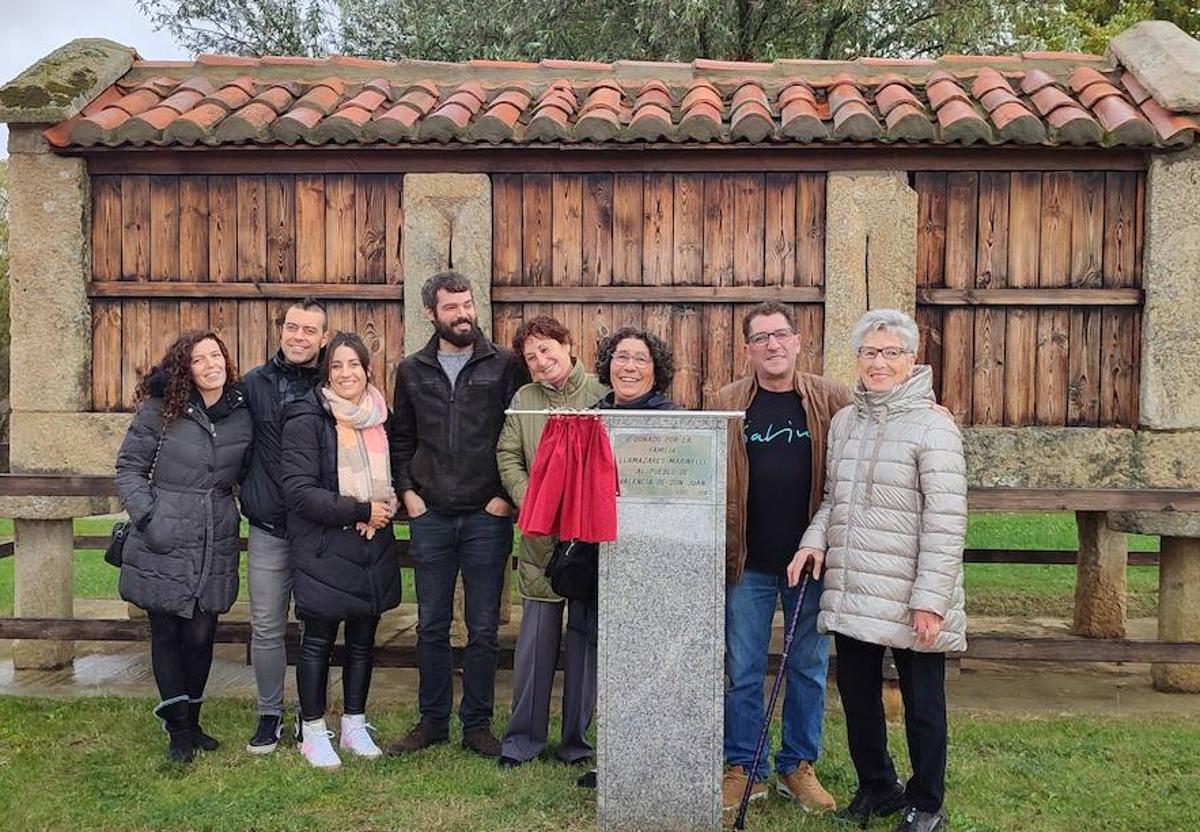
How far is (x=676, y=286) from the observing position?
6.77 meters

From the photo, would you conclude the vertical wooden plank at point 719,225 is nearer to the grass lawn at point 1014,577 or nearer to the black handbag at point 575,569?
the black handbag at point 575,569

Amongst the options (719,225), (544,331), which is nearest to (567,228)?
(719,225)

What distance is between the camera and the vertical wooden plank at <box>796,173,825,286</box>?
669 cm

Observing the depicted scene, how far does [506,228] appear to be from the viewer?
22.4 feet

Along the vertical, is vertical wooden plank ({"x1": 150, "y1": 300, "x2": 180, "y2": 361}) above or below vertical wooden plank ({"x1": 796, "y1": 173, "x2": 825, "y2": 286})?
below

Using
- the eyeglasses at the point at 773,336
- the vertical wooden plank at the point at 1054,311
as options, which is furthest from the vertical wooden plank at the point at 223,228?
the vertical wooden plank at the point at 1054,311

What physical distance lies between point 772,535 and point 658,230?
2.66 metres

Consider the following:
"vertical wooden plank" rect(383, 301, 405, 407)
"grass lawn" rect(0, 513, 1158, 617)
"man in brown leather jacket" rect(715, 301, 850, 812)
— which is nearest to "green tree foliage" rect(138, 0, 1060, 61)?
"grass lawn" rect(0, 513, 1158, 617)

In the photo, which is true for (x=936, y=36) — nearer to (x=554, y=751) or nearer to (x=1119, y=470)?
(x=1119, y=470)

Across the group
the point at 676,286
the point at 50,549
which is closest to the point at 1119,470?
the point at 676,286

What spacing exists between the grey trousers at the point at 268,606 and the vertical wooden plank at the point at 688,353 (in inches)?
103

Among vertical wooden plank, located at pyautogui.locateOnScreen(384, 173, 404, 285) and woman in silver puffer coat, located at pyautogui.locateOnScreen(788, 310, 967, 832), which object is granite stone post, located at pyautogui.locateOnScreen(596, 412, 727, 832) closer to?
woman in silver puffer coat, located at pyautogui.locateOnScreen(788, 310, 967, 832)

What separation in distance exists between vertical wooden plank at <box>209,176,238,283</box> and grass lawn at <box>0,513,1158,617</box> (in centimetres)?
409

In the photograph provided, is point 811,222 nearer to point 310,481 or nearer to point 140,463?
point 310,481
